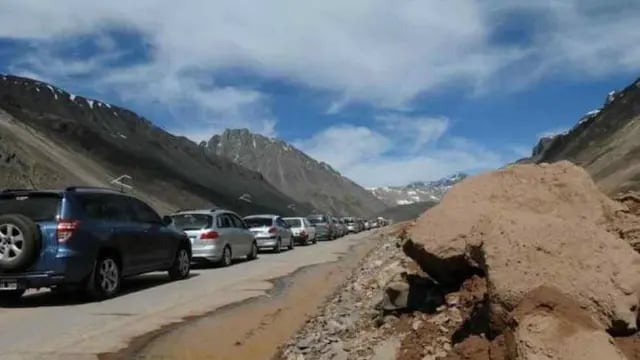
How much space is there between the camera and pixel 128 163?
107250 millimetres

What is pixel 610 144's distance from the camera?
101875mm

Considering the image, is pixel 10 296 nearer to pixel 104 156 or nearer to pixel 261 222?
pixel 261 222

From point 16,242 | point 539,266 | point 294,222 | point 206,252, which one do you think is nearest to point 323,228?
point 294,222

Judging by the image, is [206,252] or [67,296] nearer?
[67,296]

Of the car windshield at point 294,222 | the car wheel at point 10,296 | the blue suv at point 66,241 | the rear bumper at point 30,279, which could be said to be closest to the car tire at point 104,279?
the blue suv at point 66,241

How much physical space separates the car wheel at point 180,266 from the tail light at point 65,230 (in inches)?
173

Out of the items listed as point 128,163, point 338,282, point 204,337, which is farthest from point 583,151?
point 204,337

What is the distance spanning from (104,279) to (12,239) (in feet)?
5.88

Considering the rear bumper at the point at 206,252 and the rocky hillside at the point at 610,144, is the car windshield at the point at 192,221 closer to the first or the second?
the rear bumper at the point at 206,252

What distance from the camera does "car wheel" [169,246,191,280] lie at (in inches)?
659

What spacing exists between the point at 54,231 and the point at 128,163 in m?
97.6

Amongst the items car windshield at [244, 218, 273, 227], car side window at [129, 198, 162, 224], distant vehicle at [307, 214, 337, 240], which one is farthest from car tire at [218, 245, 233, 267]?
distant vehicle at [307, 214, 337, 240]

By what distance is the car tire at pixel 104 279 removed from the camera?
507 inches

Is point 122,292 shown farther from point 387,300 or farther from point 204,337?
point 387,300
